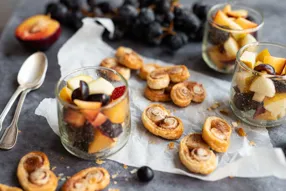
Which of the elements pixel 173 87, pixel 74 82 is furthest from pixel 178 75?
pixel 74 82

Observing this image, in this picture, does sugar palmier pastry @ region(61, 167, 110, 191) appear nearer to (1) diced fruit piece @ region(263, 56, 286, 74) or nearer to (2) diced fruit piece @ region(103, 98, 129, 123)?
(2) diced fruit piece @ region(103, 98, 129, 123)

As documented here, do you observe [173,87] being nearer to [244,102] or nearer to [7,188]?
[244,102]

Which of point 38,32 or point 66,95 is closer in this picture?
point 66,95

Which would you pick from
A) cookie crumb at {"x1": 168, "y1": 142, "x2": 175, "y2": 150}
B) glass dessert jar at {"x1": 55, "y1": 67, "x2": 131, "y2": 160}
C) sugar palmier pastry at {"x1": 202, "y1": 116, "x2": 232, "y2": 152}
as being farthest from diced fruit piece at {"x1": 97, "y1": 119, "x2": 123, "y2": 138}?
sugar palmier pastry at {"x1": 202, "y1": 116, "x2": 232, "y2": 152}

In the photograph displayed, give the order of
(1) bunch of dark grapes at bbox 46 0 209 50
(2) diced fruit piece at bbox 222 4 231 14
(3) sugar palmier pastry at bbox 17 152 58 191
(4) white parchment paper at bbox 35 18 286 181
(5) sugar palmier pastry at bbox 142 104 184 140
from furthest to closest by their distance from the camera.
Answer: (1) bunch of dark grapes at bbox 46 0 209 50
(2) diced fruit piece at bbox 222 4 231 14
(5) sugar palmier pastry at bbox 142 104 184 140
(4) white parchment paper at bbox 35 18 286 181
(3) sugar palmier pastry at bbox 17 152 58 191

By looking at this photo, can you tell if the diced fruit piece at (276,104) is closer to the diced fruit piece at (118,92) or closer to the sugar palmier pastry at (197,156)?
the sugar palmier pastry at (197,156)

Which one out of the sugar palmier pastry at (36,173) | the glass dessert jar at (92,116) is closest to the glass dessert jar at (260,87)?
the glass dessert jar at (92,116)
